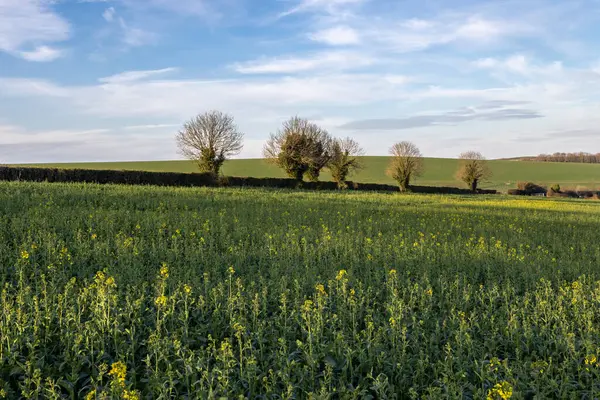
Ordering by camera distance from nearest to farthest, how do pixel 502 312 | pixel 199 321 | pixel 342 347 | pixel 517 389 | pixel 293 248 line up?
pixel 517 389 → pixel 342 347 → pixel 199 321 → pixel 502 312 → pixel 293 248

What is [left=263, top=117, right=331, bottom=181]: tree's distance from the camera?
58.9 meters

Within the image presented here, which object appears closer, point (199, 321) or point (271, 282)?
point (199, 321)

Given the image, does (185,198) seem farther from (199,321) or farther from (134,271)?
(199,321)

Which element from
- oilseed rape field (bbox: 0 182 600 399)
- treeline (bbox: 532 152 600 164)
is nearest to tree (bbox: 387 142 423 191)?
oilseed rape field (bbox: 0 182 600 399)

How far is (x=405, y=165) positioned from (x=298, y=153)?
23.5m

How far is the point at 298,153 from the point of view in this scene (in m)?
59.0

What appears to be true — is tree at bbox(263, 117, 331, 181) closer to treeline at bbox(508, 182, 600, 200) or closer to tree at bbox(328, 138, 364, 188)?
tree at bbox(328, 138, 364, 188)

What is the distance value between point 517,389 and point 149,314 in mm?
4992

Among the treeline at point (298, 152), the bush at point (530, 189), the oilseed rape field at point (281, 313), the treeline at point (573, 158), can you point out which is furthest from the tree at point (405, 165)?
the treeline at point (573, 158)

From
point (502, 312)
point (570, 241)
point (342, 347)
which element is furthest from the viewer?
point (570, 241)

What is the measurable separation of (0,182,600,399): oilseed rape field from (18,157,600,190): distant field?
267 ft

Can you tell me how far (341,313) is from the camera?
262 inches

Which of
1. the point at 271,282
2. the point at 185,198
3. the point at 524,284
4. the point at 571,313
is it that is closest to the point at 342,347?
the point at 271,282

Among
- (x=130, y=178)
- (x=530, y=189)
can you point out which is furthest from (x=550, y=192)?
(x=130, y=178)
